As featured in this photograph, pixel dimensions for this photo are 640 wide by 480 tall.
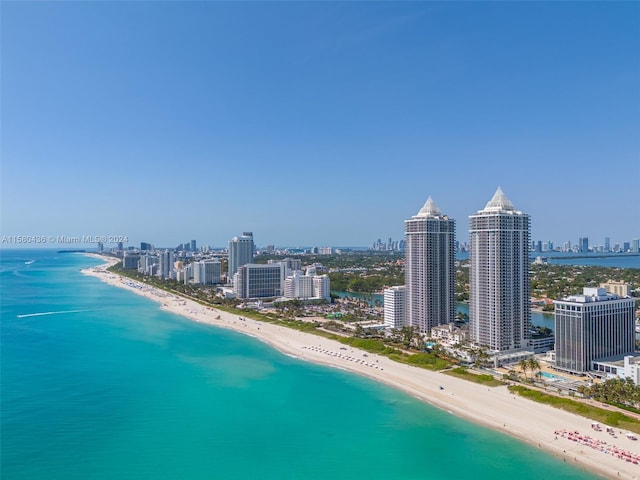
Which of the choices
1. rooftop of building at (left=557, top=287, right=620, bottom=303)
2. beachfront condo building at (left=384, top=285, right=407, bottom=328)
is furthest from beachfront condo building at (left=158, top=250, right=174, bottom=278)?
rooftop of building at (left=557, top=287, right=620, bottom=303)

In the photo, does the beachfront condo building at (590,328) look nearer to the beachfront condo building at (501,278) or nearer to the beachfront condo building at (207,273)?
the beachfront condo building at (501,278)

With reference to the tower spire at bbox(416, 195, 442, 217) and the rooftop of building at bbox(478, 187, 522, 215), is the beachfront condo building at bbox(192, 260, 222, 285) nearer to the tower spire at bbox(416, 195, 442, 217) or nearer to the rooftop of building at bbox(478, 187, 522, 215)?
the tower spire at bbox(416, 195, 442, 217)

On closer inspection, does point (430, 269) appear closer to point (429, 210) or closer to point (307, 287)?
point (429, 210)

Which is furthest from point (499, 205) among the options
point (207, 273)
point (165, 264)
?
point (165, 264)

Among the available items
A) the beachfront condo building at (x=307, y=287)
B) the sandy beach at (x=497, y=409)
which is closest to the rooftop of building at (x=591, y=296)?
the sandy beach at (x=497, y=409)

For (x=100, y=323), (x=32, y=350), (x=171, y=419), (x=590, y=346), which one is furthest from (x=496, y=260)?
(x=100, y=323)

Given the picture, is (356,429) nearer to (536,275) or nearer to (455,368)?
(455,368)
